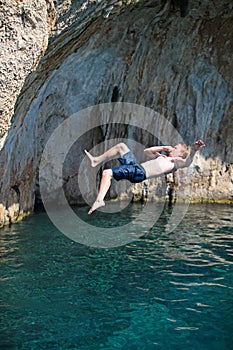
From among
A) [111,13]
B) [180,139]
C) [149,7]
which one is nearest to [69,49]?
[111,13]

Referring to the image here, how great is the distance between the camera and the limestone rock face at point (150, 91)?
13.3 m

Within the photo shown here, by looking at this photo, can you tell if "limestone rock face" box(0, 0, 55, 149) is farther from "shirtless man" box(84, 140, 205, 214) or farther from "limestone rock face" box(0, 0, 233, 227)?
"limestone rock face" box(0, 0, 233, 227)

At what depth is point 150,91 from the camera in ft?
53.7

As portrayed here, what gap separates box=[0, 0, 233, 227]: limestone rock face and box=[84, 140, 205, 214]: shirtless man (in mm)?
3985

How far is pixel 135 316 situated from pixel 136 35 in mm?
10843

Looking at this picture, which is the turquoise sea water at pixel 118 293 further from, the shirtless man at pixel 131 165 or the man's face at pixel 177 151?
the man's face at pixel 177 151

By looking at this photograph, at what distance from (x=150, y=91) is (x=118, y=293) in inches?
418

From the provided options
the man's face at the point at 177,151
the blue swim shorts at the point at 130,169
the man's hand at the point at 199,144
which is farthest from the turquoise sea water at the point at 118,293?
the man's hand at the point at 199,144

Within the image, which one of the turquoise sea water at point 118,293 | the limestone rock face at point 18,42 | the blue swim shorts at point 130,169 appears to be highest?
the limestone rock face at point 18,42

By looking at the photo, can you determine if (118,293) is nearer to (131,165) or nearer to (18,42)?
(131,165)

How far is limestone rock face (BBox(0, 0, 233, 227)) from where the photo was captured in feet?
43.6

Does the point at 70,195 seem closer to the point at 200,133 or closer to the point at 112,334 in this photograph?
the point at 200,133

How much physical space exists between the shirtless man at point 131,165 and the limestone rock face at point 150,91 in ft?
13.1

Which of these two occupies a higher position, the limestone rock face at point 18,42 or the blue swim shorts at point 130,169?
the limestone rock face at point 18,42
